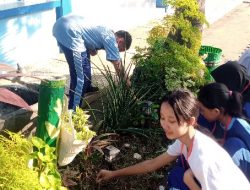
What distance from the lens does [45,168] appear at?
2250mm

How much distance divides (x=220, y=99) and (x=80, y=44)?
6.22 feet

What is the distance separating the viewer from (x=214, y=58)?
208 inches

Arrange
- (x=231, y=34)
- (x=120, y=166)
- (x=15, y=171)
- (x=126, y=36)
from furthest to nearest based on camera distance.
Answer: (x=231, y=34)
(x=126, y=36)
(x=120, y=166)
(x=15, y=171)

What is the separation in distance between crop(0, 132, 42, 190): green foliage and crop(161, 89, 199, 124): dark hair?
849 millimetres

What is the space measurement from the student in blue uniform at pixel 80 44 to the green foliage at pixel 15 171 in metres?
1.82

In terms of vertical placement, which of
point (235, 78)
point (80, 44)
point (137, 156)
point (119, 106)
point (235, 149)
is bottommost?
point (137, 156)

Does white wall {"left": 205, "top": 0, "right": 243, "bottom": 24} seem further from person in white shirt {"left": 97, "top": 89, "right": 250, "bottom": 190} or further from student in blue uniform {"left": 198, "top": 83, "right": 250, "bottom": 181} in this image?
person in white shirt {"left": 97, "top": 89, "right": 250, "bottom": 190}

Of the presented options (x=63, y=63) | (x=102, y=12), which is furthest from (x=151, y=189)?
(x=102, y=12)

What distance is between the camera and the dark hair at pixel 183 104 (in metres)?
2.26

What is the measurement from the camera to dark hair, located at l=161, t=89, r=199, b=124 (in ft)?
7.43

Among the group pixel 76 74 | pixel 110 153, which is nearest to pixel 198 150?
pixel 110 153

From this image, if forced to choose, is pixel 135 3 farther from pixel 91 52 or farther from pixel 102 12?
pixel 91 52

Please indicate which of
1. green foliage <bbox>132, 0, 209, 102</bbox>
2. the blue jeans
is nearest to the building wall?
the blue jeans

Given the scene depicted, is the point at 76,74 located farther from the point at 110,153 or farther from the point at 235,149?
the point at 235,149
